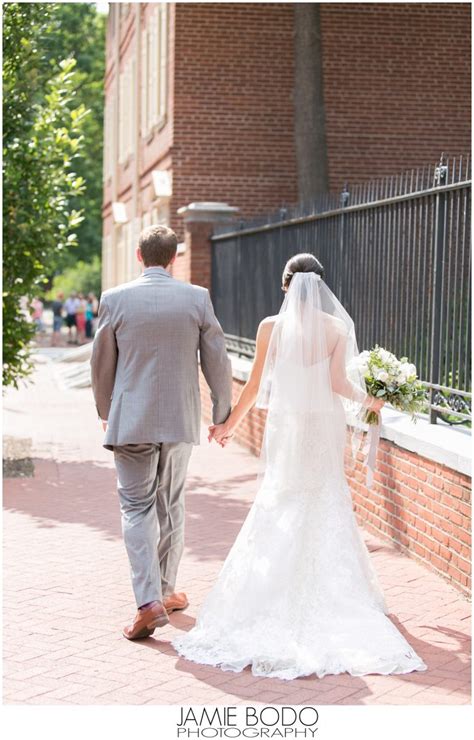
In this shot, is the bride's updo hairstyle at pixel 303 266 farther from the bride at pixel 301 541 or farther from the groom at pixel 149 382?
the groom at pixel 149 382

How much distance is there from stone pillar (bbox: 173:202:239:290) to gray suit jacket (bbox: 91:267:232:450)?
10.7 metres

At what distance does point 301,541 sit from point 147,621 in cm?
85

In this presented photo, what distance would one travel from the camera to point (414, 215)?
27.0 ft

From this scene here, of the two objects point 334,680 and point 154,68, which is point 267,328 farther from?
point 154,68

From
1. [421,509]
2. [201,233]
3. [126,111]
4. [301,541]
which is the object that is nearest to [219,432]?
[301,541]

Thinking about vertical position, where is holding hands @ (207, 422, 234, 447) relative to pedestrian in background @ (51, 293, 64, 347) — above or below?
below

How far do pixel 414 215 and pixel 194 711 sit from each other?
4625 mm

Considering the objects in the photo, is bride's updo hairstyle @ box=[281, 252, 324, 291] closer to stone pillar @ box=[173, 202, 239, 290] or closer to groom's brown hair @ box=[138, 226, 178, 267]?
groom's brown hair @ box=[138, 226, 178, 267]

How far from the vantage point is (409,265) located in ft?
27.5

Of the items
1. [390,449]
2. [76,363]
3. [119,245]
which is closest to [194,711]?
[390,449]

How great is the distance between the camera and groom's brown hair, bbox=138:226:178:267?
19.0ft

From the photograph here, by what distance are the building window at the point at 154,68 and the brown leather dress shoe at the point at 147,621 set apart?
1470 centimetres

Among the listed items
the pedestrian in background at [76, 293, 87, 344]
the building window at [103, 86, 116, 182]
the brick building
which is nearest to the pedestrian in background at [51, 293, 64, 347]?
the pedestrian in background at [76, 293, 87, 344]

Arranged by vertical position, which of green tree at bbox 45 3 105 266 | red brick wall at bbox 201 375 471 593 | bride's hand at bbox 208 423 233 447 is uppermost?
green tree at bbox 45 3 105 266
